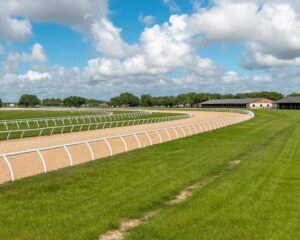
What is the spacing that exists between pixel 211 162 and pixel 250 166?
4.58 feet

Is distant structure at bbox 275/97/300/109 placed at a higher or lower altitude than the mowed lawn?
lower

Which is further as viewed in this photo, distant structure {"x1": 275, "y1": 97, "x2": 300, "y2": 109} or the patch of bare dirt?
distant structure {"x1": 275, "y1": 97, "x2": 300, "y2": 109}

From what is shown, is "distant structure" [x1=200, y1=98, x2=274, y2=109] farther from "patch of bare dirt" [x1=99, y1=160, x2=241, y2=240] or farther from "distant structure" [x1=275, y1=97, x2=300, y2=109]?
"patch of bare dirt" [x1=99, y1=160, x2=241, y2=240]

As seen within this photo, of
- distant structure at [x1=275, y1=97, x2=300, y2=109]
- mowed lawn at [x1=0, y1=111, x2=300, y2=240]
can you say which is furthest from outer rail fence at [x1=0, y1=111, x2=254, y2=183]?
distant structure at [x1=275, y1=97, x2=300, y2=109]

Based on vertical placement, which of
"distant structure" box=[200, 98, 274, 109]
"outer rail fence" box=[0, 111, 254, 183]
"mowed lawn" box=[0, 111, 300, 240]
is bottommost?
"distant structure" box=[200, 98, 274, 109]

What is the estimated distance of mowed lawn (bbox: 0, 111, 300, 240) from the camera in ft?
21.2

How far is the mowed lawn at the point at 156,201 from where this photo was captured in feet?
21.2

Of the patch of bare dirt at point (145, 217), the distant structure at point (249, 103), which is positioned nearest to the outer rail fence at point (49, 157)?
the patch of bare dirt at point (145, 217)

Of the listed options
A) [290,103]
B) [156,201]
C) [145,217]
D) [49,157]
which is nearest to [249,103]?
[290,103]

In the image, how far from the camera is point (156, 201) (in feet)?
27.6

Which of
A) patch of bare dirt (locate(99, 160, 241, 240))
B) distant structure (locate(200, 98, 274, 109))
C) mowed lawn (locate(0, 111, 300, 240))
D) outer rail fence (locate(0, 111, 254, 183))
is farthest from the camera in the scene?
distant structure (locate(200, 98, 274, 109))

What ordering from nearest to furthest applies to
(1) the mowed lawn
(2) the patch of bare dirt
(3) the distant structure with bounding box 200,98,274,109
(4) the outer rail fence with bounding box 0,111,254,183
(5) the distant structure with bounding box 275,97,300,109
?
1. (2) the patch of bare dirt
2. (1) the mowed lawn
3. (4) the outer rail fence with bounding box 0,111,254,183
4. (5) the distant structure with bounding box 275,97,300,109
5. (3) the distant structure with bounding box 200,98,274,109

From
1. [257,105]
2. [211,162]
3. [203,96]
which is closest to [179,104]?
[203,96]

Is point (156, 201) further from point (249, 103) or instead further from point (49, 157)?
point (249, 103)
